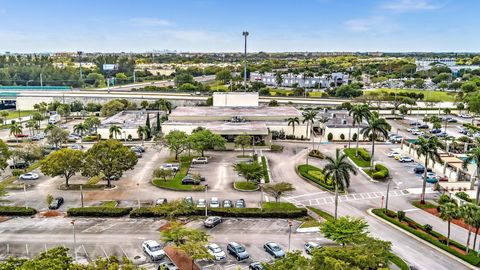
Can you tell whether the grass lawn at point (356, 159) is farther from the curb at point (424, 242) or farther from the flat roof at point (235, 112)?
the flat roof at point (235, 112)

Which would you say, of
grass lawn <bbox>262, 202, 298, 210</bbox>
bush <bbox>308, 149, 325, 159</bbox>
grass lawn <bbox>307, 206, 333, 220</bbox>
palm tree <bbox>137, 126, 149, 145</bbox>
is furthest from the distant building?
grass lawn <bbox>307, 206, 333, 220</bbox>

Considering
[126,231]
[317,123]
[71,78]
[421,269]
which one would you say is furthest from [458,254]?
[71,78]

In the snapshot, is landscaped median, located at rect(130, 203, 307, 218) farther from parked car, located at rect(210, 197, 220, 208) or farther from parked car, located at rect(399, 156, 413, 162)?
parked car, located at rect(399, 156, 413, 162)

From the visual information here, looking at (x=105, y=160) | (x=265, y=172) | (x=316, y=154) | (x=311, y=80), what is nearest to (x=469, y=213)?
(x=265, y=172)

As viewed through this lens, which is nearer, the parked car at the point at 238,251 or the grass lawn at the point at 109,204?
the parked car at the point at 238,251

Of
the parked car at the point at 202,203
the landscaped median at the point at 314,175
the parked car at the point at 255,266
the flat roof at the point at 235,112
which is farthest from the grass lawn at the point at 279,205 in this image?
the flat roof at the point at 235,112

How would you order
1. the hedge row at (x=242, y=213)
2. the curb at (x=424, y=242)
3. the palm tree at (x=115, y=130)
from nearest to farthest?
the curb at (x=424, y=242) → the hedge row at (x=242, y=213) → the palm tree at (x=115, y=130)
